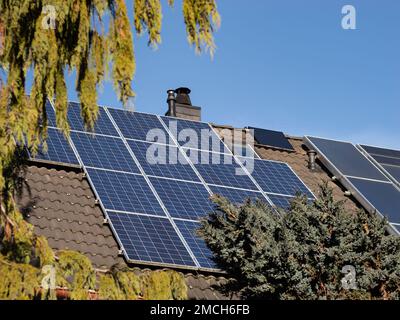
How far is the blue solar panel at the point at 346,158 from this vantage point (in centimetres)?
2006

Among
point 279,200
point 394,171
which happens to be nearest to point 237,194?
point 279,200

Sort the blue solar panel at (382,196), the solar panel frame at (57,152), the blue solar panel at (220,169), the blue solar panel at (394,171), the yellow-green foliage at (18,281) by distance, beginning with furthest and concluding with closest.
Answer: the blue solar panel at (394,171), the blue solar panel at (382,196), the blue solar panel at (220,169), the solar panel frame at (57,152), the yellow-green foliage at (18,281)

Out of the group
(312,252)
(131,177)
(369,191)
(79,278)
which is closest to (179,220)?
(131,177)

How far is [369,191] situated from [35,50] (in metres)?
11.1

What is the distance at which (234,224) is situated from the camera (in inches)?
508

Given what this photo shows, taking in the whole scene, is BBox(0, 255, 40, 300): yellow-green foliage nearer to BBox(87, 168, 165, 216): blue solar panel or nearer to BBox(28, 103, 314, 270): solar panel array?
BBox(28, 103, 314, 270): solar panel array

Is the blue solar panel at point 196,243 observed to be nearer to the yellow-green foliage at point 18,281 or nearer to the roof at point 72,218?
the roof at point 72,218

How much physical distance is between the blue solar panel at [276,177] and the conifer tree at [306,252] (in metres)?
4.65

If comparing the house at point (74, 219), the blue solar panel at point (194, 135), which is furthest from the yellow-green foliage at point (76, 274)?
the blue solar panel at point (194, 135)

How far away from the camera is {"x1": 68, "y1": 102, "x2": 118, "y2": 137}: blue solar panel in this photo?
17.7 meters

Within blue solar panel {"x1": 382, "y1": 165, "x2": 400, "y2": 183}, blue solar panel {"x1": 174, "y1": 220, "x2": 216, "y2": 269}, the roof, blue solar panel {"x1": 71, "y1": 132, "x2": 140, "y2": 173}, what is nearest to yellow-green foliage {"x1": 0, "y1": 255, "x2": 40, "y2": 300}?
the roof

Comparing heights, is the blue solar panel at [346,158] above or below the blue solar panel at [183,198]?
above

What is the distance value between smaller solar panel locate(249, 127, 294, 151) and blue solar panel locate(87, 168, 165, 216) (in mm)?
5115

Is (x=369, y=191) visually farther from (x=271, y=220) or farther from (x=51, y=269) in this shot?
(x=51, y=269)
